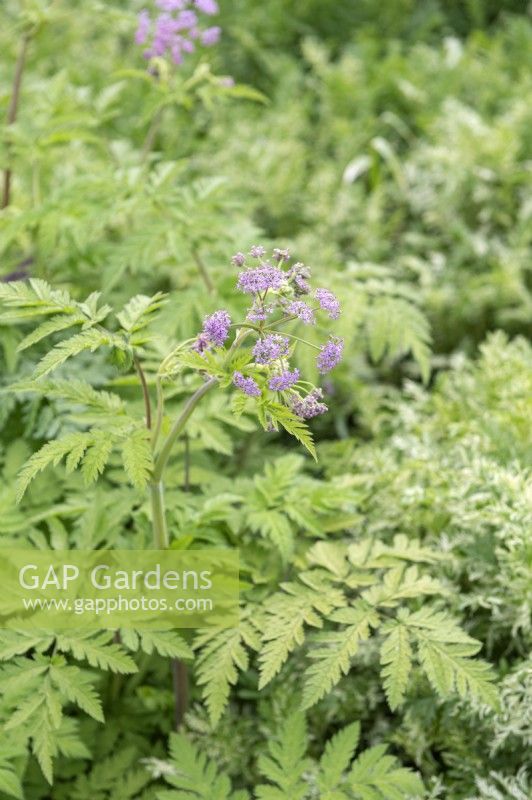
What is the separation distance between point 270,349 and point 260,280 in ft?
0.49

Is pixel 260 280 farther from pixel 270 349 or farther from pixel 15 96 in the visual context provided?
pixel 15 96

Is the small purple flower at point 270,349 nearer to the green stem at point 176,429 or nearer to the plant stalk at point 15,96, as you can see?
the green stem at point 176,429

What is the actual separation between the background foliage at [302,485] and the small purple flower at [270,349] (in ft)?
1.10

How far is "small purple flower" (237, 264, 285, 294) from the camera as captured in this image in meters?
1.71

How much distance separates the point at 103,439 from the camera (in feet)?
6.17

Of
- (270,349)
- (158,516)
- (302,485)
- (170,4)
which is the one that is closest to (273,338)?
(270,349)

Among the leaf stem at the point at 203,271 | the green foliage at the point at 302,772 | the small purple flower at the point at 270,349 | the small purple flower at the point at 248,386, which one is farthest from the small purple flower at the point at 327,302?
the leaf stem at the point at 203,271

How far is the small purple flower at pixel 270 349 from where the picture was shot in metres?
1.68

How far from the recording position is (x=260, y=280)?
1726 mm

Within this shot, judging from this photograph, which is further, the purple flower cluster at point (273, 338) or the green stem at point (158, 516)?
the green stem at point (158, 516)

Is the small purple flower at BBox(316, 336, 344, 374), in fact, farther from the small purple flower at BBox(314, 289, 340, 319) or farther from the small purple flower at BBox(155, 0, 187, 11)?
the small purple flower at BBox(155, 0, 187, 11)

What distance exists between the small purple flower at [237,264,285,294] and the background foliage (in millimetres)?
336

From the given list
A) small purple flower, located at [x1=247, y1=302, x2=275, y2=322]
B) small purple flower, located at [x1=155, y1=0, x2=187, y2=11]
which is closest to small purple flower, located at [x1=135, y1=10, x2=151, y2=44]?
small purple flower, located at [x1=155, y1=0, x2=187, y2=11]

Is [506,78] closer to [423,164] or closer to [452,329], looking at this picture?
[423,164]
